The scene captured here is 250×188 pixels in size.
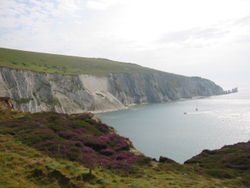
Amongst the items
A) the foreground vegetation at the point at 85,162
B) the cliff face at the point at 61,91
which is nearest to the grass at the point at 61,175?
the foreground vegetation at the point at 85,162

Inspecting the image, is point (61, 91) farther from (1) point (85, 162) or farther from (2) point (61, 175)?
(2) point (61, 175)

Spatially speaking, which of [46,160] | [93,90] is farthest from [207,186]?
[93,90]

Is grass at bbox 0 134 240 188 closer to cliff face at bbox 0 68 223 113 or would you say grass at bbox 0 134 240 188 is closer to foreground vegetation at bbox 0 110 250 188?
foreground vegetation at bbox 0 110 250 188

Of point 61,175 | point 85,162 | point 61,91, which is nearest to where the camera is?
point 61,175

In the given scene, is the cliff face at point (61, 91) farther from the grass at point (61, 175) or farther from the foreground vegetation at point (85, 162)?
the grass at point (61, 175)

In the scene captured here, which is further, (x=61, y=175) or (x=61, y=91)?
(x=61, y=91)

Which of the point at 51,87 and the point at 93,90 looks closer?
the point at 51,87

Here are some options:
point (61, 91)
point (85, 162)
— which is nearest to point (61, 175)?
point (85, 162)

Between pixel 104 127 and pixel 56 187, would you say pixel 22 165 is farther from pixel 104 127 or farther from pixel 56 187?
pixel 104 127

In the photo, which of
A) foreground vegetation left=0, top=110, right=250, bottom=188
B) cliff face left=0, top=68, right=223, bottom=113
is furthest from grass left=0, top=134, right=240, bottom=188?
cliff face left=0, top=68, right=223, bottom=113
